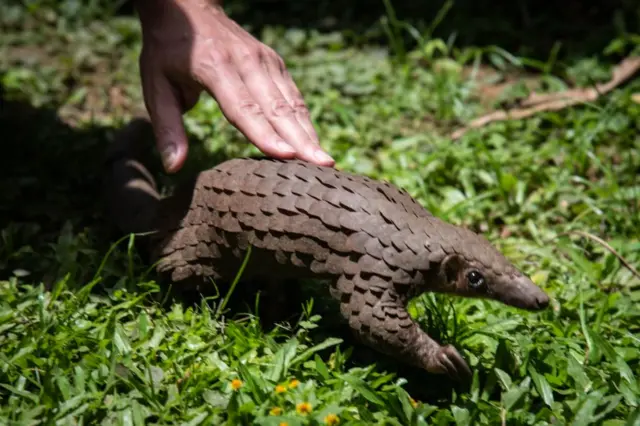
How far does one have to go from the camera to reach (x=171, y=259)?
2.68 metres

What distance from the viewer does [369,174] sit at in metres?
3.89

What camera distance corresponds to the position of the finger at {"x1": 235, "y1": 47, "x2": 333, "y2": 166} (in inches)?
103

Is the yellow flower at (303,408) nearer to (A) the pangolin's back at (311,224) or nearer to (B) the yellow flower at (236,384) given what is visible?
(B) the yellow flower at (236,384)

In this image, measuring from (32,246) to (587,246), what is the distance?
240 cm

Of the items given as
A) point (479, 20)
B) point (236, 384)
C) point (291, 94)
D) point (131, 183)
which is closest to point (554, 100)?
point (479, 20)

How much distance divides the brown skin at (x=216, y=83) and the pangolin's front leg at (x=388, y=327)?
19.4 inches

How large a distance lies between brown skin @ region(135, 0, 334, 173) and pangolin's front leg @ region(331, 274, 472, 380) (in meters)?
0.49

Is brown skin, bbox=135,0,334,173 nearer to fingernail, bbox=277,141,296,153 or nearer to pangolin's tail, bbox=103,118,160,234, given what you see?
fingernail, bbox=277,141,296,153

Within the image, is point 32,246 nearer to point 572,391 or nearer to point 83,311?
point 83,311

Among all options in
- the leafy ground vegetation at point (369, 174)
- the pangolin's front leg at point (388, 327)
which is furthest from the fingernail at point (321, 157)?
the leafy ground vegetation at point (369, 174)

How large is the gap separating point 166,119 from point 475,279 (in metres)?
1.23

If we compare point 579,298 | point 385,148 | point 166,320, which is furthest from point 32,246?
point 579,298

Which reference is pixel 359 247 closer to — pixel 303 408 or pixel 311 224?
pixel 311 224

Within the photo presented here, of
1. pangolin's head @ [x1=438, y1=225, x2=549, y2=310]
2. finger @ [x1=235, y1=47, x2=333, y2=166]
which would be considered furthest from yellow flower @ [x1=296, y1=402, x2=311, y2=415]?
finger @ [x1=235, y1=47, x2=333, y2=166]
